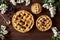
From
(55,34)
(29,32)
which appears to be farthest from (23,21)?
(55,34)

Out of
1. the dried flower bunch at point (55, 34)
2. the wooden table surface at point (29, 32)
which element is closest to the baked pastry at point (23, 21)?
the wooden table surface at point (29, 32)

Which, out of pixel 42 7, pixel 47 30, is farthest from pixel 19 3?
pixel 47 30

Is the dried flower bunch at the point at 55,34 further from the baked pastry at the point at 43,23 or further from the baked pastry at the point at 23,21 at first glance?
the baked pastry at the point at 23,21

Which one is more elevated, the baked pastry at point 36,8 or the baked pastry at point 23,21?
the baked pastry at point 36,8

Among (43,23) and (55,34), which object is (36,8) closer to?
(43,23)

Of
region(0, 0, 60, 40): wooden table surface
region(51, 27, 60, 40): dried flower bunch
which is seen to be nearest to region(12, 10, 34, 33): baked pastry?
region(0, 0, 60, 40): wooden table surface
